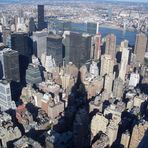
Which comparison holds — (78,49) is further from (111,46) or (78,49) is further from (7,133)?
(7,133)

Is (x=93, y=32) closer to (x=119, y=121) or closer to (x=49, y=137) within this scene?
(x=119, y=121)

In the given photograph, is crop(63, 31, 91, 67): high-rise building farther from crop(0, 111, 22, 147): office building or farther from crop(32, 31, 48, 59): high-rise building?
crop(0, 111, 22, 147): office building

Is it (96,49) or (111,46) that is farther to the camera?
(96,49)

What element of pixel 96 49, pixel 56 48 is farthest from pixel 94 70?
pixel 96 49

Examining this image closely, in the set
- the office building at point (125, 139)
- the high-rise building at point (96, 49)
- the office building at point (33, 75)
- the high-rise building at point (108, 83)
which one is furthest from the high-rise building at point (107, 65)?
the office building at point (125, 139)

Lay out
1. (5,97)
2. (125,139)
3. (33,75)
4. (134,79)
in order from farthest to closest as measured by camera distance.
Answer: (134,79)
(33,75)
(5,97)
(125,139)

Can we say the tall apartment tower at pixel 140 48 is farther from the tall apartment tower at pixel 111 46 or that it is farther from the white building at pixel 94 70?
the white building at pixel 94 70
